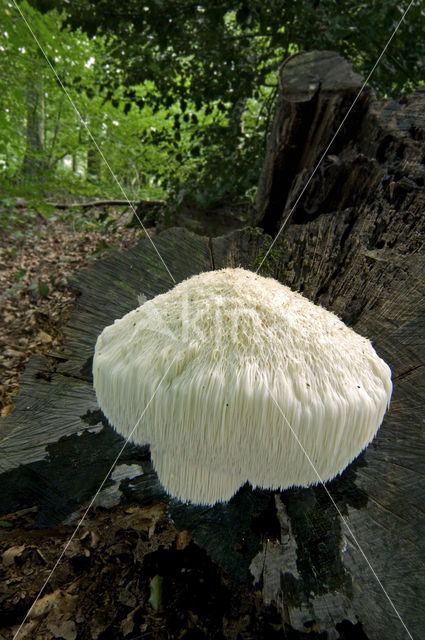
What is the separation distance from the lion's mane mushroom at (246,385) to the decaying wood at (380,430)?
42 centimetres

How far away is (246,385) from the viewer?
1.10m

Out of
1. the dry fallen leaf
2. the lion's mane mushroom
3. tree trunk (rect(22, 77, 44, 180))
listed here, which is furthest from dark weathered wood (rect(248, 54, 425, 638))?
tree trunk (rect(22, 77, 44, 180))

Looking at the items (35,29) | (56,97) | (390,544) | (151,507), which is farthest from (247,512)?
(56,97)

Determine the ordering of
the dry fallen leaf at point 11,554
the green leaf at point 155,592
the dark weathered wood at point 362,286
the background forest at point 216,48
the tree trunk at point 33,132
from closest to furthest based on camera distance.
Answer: the dark weathered wood at point 362,286 < the green leaf at point 155,592 < the dry fallen leaf at point 11,554 < the background forest at point 216,48 < the tree trunk at point 33,132

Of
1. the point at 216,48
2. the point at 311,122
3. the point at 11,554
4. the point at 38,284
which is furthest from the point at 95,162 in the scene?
the point at 11,554

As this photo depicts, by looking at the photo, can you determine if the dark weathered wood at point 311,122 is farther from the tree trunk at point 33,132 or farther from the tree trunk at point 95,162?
the tree trunk at point 95,162

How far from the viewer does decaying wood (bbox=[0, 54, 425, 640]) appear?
1.46m

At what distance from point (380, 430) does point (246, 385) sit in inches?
39.6

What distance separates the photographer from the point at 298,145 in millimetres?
2723

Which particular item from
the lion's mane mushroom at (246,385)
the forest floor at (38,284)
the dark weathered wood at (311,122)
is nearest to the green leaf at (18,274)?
the forest floor at (38,284)

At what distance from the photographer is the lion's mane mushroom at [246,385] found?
3.70ft

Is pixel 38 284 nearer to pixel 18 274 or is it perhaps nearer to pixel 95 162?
pixel 18 274

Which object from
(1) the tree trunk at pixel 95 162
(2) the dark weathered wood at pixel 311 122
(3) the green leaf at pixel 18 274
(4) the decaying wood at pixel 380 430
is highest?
(2) the dark weathered wood at pixel 311 122

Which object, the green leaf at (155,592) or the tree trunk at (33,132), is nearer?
the green leaf at (155,592)
